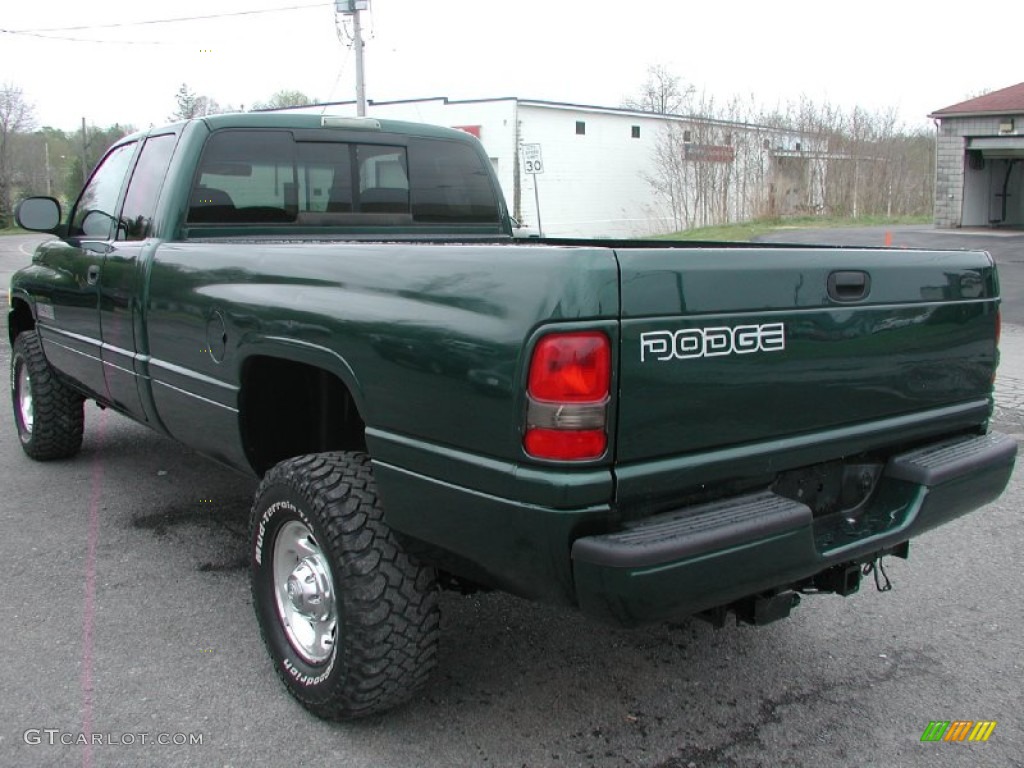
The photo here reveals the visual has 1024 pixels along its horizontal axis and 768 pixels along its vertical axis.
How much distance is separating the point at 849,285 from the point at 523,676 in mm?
1705

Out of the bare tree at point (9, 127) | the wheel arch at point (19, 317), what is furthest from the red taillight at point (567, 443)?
the bare tree at point (9, 127)

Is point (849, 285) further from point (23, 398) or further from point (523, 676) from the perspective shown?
point (23, 398)

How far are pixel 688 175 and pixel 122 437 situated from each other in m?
29.3

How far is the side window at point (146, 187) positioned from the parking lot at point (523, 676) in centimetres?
151

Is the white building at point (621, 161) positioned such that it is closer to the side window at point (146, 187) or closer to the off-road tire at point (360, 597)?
the side window at point (146, 187)

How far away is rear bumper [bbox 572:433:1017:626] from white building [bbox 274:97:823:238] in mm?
27402

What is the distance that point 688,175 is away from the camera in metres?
33.6

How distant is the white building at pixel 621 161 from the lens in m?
31.0

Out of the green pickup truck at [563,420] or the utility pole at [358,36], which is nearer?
the green pickup truck at [563,420]

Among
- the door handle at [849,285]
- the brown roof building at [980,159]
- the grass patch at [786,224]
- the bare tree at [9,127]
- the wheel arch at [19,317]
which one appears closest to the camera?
the door handle at [849,285]

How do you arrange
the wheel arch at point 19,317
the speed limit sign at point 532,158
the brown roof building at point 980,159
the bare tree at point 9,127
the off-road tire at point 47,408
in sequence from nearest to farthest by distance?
1. the off-road tire at point 47,408
2. the wheel arch at point 19,317
3. the speed limit sign at point 532,158
4. the brown roof building at point 980,159
5. the bare tree at point 9,127

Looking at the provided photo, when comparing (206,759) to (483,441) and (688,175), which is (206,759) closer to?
(483,441)
